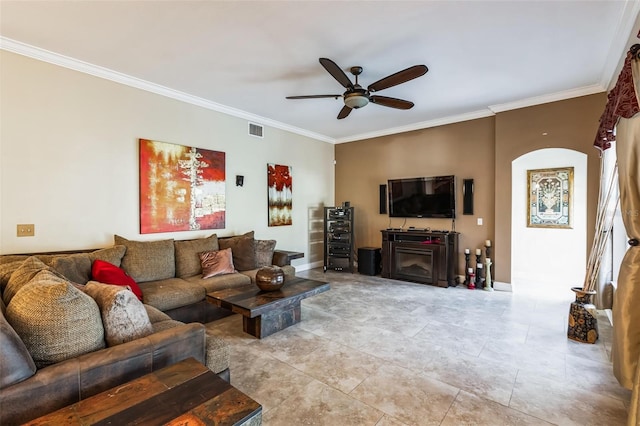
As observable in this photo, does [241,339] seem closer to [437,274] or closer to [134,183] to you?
[134,183]

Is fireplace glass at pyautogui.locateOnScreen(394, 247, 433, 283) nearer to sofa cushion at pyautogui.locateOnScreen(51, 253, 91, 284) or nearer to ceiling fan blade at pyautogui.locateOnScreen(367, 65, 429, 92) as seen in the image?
ceiling fan blade at pyautogui.locateOnScreen(367, 65, 429, 92)

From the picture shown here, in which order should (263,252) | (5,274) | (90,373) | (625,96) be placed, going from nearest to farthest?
(90,373) → (5,274) → (625,96) → (263,252)

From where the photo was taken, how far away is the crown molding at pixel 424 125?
4986 millimetres

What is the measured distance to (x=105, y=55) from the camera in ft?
10.3

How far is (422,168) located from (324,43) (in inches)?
137

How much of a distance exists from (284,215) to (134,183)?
262 centimetres

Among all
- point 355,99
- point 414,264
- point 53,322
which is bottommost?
point 414,264

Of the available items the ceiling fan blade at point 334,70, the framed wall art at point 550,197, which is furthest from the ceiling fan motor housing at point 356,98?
the framed wall art at point 550,197

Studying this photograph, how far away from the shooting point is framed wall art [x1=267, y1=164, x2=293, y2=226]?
17.9 feet

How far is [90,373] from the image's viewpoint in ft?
4.44

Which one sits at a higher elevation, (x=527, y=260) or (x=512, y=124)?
(x=512, y=124)

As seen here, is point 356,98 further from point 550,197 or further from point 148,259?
point 550,197

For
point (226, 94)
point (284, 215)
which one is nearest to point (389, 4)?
point (226, 94)

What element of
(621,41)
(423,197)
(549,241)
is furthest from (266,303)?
(549,241)
